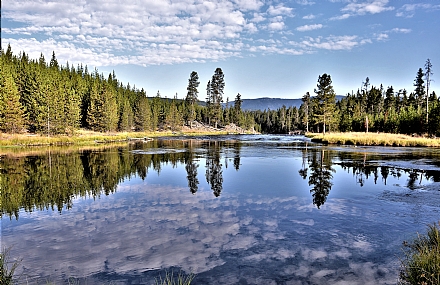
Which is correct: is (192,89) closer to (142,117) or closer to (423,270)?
(142,117)

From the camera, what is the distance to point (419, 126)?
55.7 m

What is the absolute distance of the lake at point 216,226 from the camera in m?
6.48

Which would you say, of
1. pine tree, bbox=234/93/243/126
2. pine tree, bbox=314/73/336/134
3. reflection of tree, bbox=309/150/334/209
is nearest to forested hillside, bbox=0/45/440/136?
pine tree, bbox=314/73/336/134

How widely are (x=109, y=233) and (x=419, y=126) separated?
205 feet

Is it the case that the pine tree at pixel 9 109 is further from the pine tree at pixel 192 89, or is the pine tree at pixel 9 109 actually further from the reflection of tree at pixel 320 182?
the pine tree at pixel 192 89

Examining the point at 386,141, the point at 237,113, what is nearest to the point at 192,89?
the point at 237,113

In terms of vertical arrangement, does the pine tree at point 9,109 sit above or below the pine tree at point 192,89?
below

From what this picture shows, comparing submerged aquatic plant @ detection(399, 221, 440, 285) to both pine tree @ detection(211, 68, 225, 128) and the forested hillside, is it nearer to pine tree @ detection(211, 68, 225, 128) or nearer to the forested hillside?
the forested hillside

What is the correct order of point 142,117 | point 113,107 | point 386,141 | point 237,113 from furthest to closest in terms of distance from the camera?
point 237,113 < point 142,117 < point 113,107 < point 386,141

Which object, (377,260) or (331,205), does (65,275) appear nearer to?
(377,260)

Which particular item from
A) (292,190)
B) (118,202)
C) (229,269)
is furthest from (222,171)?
(229,269)

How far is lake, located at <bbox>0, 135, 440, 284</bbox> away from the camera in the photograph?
21.3ft

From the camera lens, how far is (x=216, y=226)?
938 centimetres

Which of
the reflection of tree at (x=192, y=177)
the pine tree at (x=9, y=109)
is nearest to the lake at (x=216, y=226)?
the reflection of tree at (x=192, y=177)
